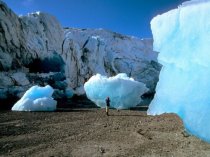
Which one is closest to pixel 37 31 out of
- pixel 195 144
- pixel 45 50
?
pixel 45 50

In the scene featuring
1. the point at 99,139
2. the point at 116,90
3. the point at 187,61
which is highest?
the point at 187,61

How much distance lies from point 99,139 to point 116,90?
1362 cm

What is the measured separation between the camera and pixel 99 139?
11609 millimetres

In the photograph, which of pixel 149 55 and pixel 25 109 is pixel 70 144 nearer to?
pixel 25 109

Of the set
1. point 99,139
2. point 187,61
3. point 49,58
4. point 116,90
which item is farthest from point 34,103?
point 49,58

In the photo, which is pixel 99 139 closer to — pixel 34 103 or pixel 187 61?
pixel 187 61

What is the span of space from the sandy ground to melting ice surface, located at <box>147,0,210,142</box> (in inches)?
35.2

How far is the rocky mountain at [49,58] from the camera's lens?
3162 cm

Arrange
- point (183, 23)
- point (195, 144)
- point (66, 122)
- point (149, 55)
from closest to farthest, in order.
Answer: point (195, 144), point (183, 23), point (66, 122), point (149, 55)

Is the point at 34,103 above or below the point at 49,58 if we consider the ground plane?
below

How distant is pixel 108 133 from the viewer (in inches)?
501

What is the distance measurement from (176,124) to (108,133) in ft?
12.0

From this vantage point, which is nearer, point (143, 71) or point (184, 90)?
point (184, 90)

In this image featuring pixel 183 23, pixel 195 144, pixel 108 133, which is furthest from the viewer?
pixel 108 133
